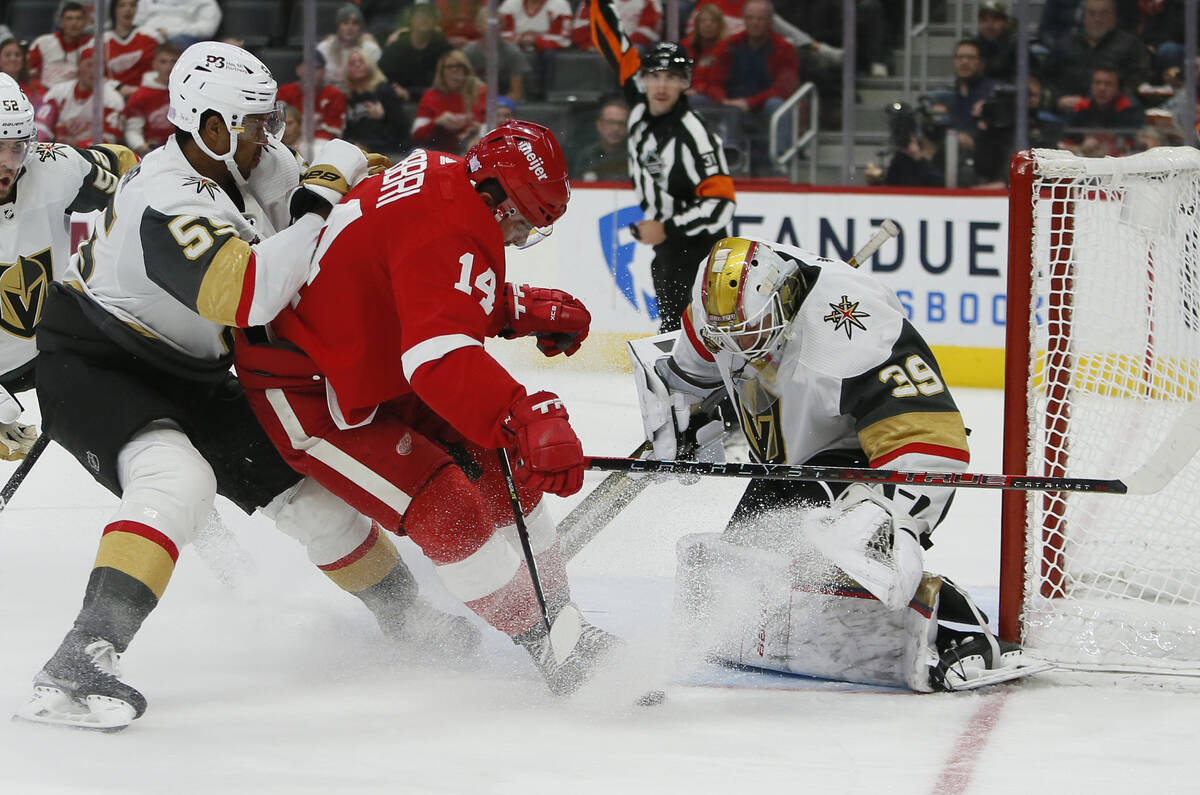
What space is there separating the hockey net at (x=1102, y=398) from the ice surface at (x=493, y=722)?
0.23 m

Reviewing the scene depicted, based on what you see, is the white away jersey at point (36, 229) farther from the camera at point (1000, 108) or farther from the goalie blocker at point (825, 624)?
the camera at point (1000, 108)

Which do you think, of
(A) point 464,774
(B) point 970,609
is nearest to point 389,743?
(A) point 464,774

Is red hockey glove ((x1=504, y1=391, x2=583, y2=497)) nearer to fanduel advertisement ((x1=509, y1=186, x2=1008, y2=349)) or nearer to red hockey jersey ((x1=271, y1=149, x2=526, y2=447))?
red hockey jersey ((x1=271, y1=149, x2=526, y2=447))

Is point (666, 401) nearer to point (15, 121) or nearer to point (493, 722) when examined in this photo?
point (493, 722)

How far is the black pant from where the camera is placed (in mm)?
5637

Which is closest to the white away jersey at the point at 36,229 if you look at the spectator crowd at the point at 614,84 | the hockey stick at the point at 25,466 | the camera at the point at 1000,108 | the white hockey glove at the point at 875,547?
the hockey stick at the point at 25,466

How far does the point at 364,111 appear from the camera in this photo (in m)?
7.12

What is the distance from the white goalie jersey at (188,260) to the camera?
271cm

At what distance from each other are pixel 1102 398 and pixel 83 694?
204cm

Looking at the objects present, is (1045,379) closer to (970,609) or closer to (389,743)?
(970,609)

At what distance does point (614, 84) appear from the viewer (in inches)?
271

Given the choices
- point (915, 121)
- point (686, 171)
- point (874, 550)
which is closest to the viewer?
point (874, 550)

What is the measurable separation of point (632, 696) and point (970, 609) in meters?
0.67

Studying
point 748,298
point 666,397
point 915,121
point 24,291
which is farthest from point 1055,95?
point 24,291
